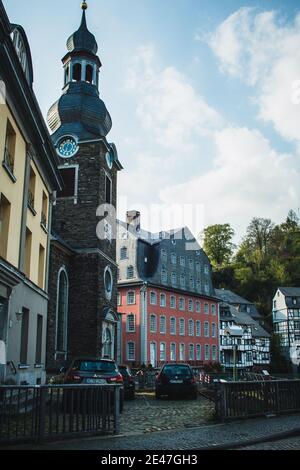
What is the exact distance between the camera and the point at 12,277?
14.3 meters

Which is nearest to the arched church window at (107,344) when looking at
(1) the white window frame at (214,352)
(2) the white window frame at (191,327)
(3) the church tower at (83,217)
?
(3) the church tower at (83,217)

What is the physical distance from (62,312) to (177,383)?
1152 centimetres

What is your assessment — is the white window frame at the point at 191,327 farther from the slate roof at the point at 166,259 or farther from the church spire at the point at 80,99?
the church spire at the point at 80,99

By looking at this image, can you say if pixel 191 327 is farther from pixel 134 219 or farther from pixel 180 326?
pixel 134 219

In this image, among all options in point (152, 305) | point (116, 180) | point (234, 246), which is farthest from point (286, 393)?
point (234, 246)

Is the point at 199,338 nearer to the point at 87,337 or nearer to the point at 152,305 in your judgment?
the point at 152,305

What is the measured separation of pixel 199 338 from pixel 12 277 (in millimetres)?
49603

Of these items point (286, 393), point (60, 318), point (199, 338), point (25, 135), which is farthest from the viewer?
point (199, 338)

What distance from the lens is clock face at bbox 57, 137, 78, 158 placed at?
114 ft

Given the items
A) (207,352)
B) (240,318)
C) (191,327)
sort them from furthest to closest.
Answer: (240,318) → (207,352) → (191,327)

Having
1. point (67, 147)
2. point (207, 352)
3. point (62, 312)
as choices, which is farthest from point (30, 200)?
point (207, 352)

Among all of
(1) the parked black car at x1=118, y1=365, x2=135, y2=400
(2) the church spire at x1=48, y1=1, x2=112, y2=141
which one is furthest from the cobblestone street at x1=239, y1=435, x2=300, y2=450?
(2) the church spire at x1=48, y1=1, x2=112, y2=141

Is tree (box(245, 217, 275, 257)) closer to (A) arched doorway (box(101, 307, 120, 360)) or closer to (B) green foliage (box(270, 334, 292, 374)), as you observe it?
(B) green foliage (box(270, 334, 292, 374))

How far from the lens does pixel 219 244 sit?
89625mm
